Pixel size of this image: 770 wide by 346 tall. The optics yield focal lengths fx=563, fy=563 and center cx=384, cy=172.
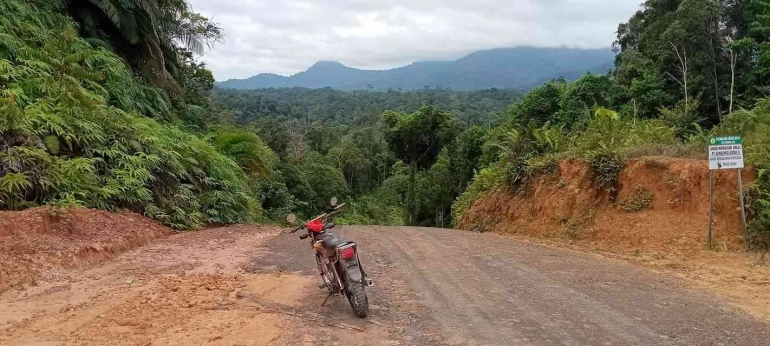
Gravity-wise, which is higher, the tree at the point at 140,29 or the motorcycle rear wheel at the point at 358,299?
the tree at the point at 140,29

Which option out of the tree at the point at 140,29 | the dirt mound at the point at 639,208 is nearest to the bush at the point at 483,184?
the dirt mound at the point at 639,208

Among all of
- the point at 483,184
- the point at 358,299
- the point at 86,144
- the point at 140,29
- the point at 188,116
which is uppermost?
the point at 140,29

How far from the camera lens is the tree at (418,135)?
3784 centimetres

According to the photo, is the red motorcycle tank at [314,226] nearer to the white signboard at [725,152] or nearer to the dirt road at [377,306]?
the dirt road at [377,306]

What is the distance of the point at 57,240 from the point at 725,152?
9.91 metres

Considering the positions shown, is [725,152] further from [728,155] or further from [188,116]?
[188,116]

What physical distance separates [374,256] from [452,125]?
30819 mm

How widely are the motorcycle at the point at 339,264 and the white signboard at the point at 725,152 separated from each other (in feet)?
20.9

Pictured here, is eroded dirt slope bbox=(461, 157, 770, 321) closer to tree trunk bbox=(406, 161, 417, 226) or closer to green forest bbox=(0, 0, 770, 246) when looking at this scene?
green forest bbox=(0, 0, 770, 246)

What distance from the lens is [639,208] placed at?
36.3 feet

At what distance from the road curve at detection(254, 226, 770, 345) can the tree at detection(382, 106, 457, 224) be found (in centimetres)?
2869

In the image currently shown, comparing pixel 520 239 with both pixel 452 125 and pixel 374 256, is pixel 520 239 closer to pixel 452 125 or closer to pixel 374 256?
pixel 374 256

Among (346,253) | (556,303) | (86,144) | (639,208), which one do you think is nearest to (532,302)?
(556,303)

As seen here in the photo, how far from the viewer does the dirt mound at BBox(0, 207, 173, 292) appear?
640cm
